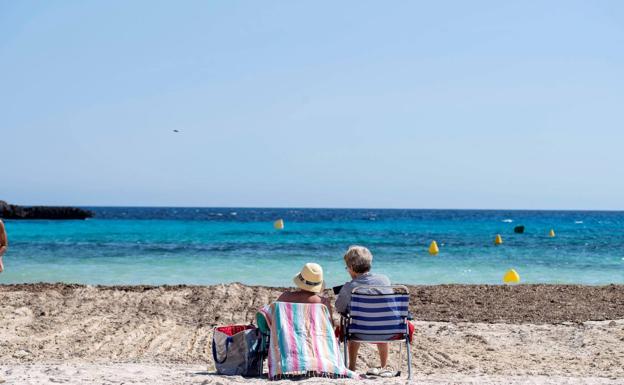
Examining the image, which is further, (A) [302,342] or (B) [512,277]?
(B) [512,277]

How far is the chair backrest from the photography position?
19.0 ft

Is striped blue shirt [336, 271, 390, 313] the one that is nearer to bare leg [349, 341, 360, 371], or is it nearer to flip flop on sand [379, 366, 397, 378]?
bare leg [349, 341, 360, 371]

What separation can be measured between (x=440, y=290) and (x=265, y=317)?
254 inches

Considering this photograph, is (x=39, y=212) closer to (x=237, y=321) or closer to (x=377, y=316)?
(x=237, y=321)

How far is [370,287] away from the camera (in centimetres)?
582

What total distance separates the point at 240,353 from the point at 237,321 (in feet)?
11.5

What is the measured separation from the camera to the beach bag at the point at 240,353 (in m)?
5.71

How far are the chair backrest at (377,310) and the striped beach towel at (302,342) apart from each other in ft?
0.90

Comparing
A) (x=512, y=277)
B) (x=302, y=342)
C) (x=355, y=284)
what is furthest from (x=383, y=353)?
(x=512, y=277)

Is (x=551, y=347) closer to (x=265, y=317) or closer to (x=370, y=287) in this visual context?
(x=370, y=287)

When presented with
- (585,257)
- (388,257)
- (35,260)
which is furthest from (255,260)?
(585,257)

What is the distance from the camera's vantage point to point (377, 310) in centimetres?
581

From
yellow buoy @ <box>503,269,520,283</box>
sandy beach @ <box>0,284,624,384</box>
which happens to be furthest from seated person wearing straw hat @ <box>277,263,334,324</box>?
yellow buoy @ <box>503,269,520,283</box>

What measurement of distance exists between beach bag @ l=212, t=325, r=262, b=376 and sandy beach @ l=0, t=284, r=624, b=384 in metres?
0.15
